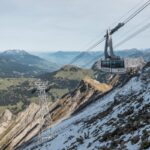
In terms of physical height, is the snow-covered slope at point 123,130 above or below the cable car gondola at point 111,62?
below

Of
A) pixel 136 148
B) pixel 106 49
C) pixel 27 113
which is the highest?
pixel 106 49

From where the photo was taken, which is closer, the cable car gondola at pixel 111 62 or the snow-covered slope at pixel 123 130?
the snow-covered slope at pixel 123 130

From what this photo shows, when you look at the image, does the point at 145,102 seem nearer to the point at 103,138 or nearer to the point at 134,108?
the point at 134,108

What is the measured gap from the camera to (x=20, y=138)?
12762 centimetres

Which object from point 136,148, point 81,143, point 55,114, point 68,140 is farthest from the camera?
point 55,114

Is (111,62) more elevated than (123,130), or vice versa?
(111,62)

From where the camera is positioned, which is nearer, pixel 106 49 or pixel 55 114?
pixel 106 49

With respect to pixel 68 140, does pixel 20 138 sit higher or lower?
lower

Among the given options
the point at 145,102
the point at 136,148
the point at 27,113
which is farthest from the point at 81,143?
the point at 27,113

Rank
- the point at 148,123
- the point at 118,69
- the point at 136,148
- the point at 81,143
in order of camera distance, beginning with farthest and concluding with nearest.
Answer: the point at 118,69 < the point at 81,143 < the point at 148,123 < the point at 136,148

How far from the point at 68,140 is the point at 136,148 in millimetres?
22965

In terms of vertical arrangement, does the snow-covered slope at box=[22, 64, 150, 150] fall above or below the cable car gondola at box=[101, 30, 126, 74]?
below

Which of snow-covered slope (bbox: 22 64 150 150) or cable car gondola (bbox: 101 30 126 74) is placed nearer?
snow-covered slope (bbox: 22 64 150 150)

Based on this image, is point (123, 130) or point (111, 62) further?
point (111, 62)
